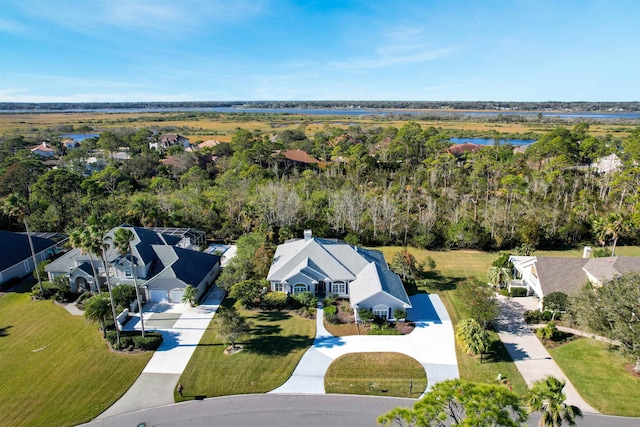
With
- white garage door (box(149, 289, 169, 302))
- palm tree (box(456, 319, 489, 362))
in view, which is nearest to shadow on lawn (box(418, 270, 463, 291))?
palm tree (box(456, 319, 489, 362))

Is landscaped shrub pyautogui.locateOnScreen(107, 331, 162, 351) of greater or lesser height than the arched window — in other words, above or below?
below

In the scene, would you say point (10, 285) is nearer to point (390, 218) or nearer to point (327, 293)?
point (327, 293)

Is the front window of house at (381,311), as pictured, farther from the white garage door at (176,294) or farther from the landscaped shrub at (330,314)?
the white garage door at (176,294)

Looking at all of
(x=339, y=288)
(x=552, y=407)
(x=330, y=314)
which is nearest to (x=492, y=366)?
(x=552, y=407)

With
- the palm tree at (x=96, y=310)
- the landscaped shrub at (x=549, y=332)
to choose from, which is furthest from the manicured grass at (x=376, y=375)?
the palm tree at (x=96, y=310)

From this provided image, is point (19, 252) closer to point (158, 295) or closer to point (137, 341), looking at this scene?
point (158, 295)

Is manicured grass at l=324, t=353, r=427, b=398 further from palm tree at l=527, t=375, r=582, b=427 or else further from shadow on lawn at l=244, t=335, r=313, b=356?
palm tree at l=527, t=375, r=582, b=427
